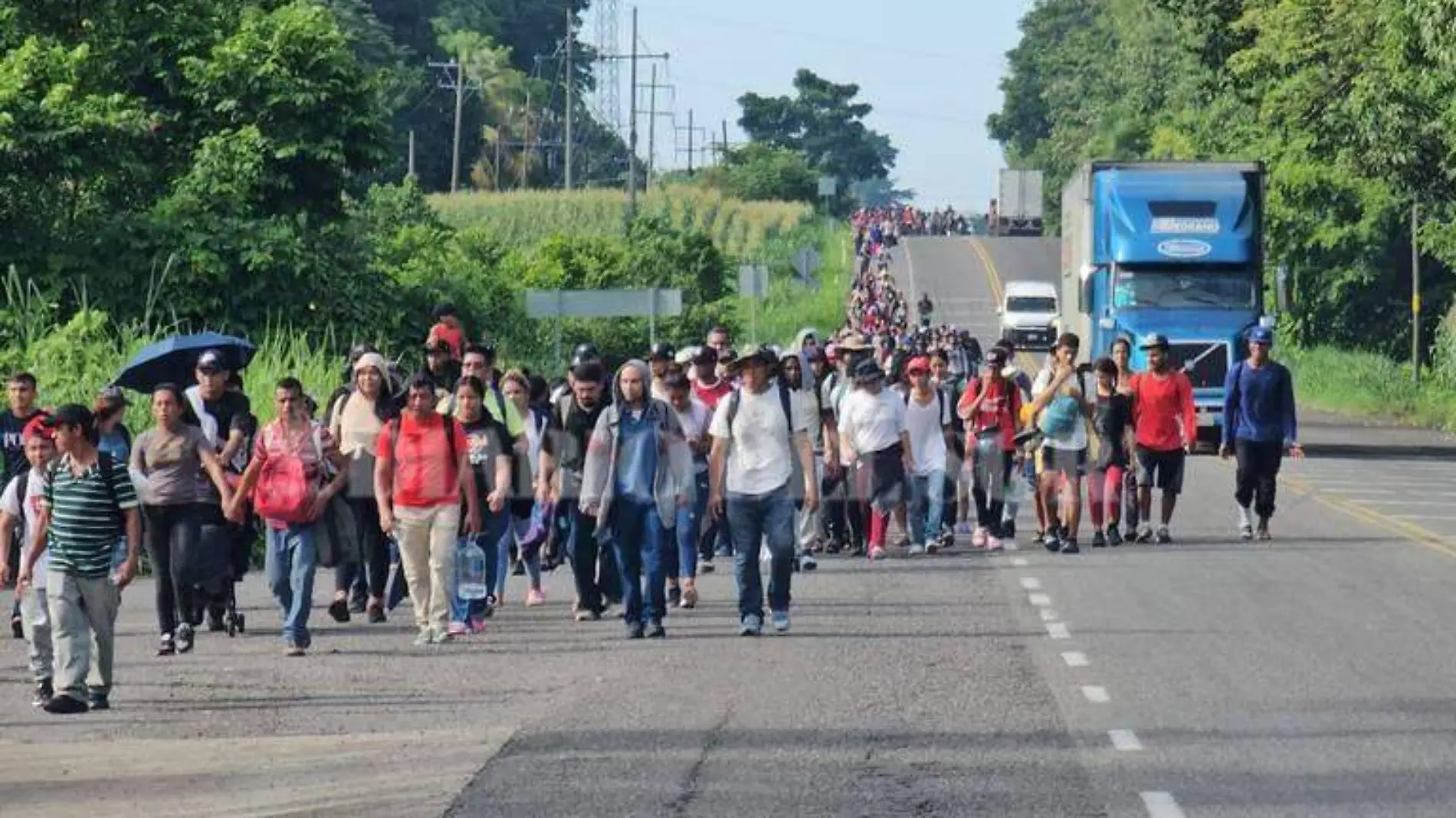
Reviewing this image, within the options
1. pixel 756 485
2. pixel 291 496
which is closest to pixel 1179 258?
pixel 756 485

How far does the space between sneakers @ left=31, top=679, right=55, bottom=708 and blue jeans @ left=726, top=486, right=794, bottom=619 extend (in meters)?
4.64

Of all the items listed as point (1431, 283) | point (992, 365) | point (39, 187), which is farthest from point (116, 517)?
point (1431, 283)

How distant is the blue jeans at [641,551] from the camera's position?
18.5 meters

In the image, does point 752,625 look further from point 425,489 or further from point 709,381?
point 709,381

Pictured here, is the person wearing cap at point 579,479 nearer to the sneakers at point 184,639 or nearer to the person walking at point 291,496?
the person walking at point 291,496

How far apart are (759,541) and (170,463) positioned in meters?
3.62

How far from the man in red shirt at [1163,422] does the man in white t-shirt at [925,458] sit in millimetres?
1823

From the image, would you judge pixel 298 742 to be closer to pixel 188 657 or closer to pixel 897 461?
pixel 188 657

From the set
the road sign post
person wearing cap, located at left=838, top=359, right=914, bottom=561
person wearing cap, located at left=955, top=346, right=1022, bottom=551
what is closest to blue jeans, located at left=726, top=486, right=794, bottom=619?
person wearing cap, located at left=838, top=359, right=914, bottom=561

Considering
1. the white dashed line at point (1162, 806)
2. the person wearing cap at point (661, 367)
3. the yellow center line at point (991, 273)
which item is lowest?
the white dashed line at point (1162, 806)

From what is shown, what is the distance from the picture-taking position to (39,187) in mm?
37281

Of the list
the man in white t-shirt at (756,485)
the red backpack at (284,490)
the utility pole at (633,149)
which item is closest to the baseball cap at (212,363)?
the red backpack at (284,490)

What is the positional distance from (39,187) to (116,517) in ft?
75.7

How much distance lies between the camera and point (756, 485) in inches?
733
